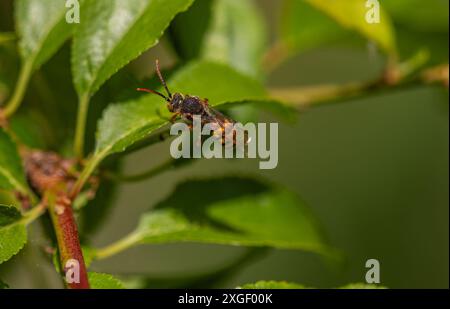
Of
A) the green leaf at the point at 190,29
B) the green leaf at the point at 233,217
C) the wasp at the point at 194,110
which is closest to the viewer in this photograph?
the wasp at the point at 194,110

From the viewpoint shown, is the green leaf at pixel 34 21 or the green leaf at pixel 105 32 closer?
the green leaf at pixel 105 32

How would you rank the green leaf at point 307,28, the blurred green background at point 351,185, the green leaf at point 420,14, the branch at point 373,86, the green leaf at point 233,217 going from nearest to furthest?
the green leaf at point 233,217
the branch at point 373,86
the green leaf at point 420,14
the green leaf at point 307,28
the blurred green background at point 351,185

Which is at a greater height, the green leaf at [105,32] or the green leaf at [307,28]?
the green leaf at [307,28]

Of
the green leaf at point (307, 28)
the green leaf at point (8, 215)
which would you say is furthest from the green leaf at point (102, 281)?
the green leaf at point (307, 28)

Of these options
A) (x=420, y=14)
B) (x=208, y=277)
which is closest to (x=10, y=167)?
(x=208, y=277)

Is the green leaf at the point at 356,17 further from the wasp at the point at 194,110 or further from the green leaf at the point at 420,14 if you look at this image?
the wasp at the point at 194,110
